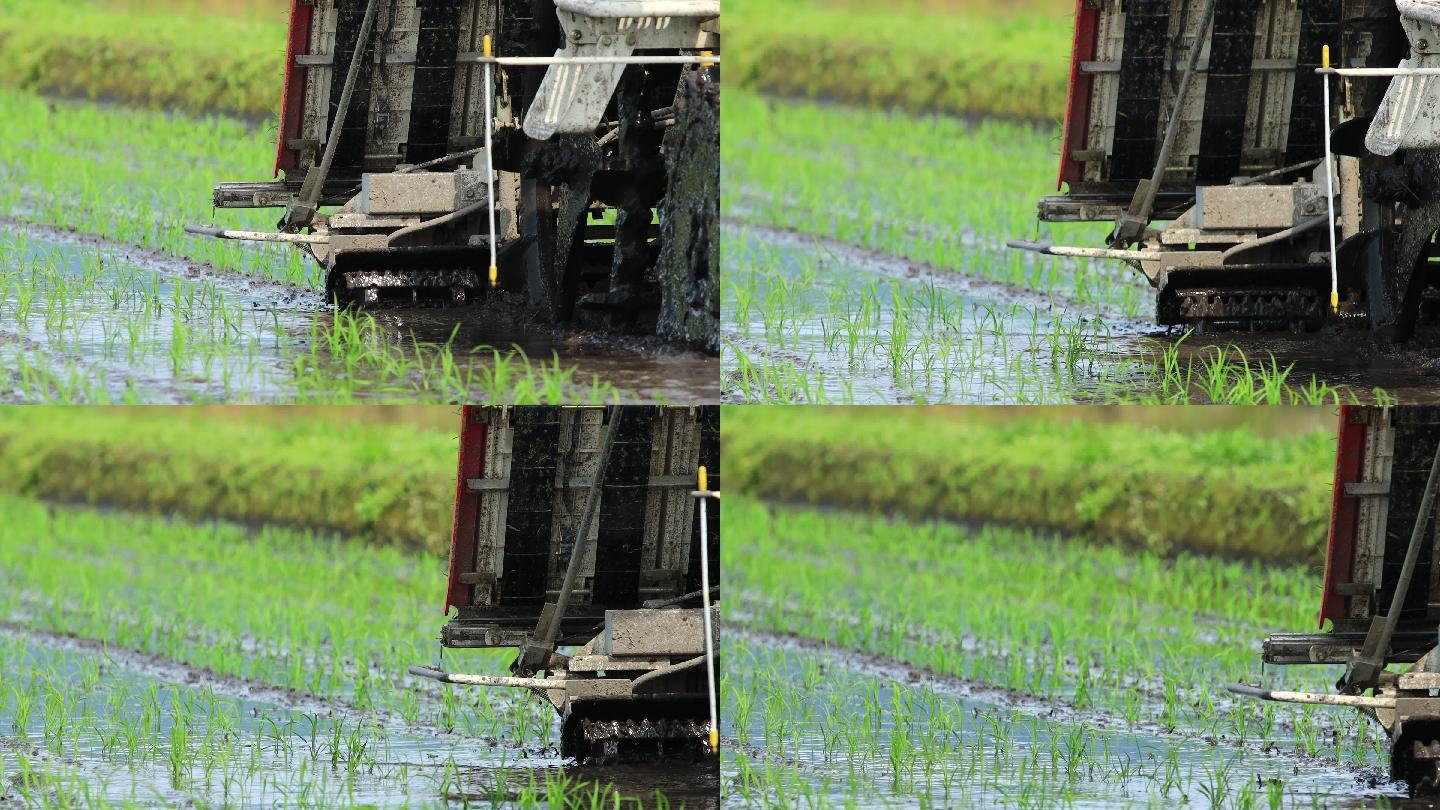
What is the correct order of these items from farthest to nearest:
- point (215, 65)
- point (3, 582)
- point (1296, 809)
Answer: point (215, 65) → point (3, 582) → point (1296, 809)

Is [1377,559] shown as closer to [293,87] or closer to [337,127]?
[337,127]

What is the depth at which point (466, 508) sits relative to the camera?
1028 cm

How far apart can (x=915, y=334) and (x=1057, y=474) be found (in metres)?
4.14

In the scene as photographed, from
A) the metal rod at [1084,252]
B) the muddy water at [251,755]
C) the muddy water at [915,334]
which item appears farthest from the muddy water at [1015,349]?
the muddy water at [251,755]

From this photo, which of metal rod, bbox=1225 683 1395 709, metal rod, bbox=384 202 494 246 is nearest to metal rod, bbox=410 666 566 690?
metal rod, bbox=384 202 494 246

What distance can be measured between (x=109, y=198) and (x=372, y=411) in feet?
21.2

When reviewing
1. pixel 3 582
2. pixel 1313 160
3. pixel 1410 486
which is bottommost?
pixel 3 582

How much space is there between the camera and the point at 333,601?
14359 mm

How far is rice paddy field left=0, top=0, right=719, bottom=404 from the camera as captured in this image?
1040 cm

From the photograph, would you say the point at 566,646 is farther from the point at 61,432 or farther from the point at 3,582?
the point at 61,432

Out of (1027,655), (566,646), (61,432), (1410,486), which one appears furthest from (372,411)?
(1410,486)

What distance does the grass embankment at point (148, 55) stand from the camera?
59.2 feet

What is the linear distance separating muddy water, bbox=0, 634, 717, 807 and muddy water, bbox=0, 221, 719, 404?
144cm

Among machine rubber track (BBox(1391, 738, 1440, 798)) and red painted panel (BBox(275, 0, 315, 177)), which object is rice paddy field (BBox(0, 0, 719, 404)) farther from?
machine rubber track (BBox(1391, 738, 1440, 798))
